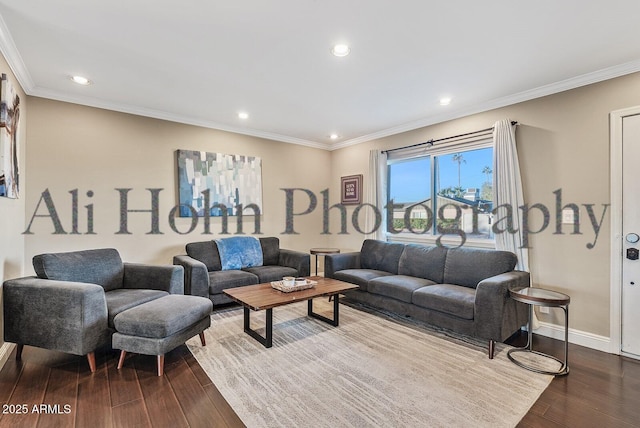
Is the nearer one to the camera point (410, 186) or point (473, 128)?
point (473, 128)

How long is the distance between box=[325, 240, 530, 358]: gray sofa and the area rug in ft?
0.80

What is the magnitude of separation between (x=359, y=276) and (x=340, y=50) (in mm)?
2589

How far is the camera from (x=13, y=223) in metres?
2.80

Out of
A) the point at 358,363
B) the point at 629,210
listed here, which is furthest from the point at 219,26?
the point at 629,210

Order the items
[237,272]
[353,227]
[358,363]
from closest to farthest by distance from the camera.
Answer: [358,363] → [237,272] → [353,227]

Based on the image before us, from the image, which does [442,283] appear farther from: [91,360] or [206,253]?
[91,360]

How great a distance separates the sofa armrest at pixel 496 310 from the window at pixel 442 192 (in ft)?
3.71

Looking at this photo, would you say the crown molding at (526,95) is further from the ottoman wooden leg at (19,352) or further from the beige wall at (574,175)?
the ottoman wooden leg at (19,352)

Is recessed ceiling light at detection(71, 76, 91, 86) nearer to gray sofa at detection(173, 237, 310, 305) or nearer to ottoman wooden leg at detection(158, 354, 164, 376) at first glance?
gray sofa at detection(173, 237, 310, 305)

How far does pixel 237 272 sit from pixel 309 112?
7.76 feet

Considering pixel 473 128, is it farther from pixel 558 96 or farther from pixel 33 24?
pixel 33 24

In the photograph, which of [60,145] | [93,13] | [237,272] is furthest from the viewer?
[237,272]

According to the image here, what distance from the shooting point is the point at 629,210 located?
8.84 ft

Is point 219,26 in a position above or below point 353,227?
above
